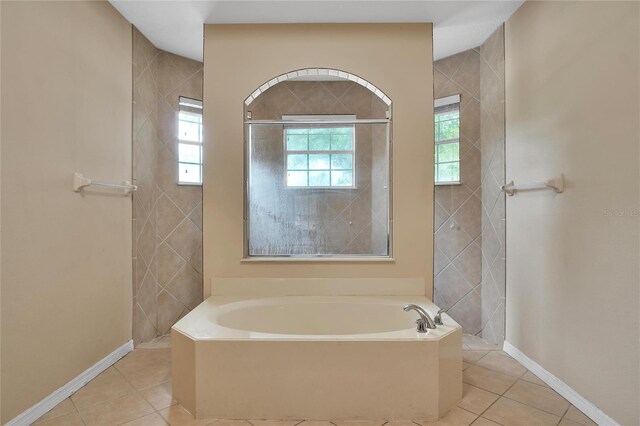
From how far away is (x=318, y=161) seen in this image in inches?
103

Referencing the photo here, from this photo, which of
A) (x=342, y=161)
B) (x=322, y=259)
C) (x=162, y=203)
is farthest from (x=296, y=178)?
(x=162, y=203)

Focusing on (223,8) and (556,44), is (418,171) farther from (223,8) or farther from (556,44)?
(223,8)

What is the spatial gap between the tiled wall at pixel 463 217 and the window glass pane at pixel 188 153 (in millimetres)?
2286

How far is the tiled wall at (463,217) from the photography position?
116 inches

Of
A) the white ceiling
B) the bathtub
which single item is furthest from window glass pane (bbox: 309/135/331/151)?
the bathtub

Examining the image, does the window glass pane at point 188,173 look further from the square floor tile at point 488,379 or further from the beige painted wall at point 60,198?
the square floor tile at point 488,379

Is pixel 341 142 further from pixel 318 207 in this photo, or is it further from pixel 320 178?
pixel 318 207

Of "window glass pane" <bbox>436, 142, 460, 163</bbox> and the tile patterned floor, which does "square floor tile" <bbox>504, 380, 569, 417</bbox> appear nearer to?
the tile patterned floor

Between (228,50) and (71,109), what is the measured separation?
1112 millimetres

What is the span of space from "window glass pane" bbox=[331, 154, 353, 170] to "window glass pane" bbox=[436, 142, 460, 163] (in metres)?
1.06

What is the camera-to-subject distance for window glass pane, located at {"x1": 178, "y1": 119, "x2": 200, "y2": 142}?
3127 mm

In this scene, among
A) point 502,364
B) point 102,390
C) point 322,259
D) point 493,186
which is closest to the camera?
point 102,390

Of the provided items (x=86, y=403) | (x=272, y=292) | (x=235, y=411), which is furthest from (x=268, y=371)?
(x=86, y=403)

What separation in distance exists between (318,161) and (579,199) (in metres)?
1.64
